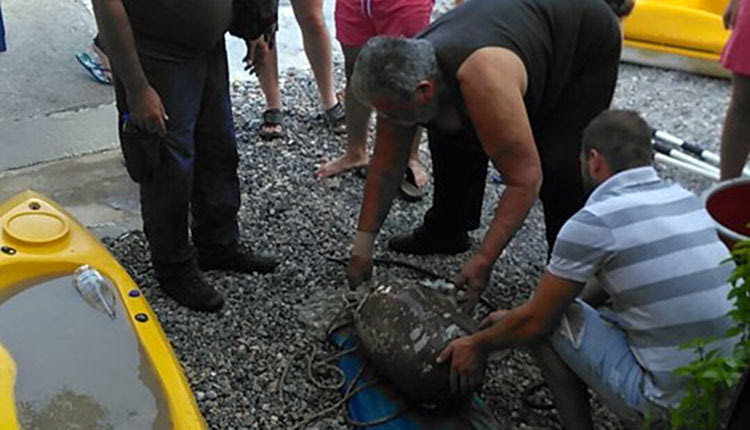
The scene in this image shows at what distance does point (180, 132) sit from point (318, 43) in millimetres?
1574

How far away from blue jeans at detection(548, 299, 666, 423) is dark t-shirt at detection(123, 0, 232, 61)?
52.7 inches

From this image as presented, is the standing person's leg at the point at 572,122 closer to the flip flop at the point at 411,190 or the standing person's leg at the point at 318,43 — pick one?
the flip flop at the point at 411,190

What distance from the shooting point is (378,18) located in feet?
12.5

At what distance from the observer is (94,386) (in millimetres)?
2357

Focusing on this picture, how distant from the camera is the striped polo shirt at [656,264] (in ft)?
7.32

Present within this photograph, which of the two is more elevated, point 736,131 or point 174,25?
point 174,25

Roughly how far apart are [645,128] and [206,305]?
155cm

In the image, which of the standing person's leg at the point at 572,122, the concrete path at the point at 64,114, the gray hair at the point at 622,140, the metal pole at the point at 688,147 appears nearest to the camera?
the gray hair at the point at 622,140

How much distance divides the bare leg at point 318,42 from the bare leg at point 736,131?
1.77 metres

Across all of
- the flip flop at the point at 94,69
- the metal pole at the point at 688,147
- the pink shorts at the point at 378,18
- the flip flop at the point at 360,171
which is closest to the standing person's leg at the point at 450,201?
the flip flop at the point at 360,171

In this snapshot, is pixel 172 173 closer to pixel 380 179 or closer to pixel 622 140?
pixel 380 179

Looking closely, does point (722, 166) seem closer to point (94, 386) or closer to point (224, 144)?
point (224, 144)

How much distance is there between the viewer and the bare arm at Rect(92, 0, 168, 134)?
2.58 meters

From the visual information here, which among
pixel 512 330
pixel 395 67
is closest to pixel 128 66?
pixel 395 67
